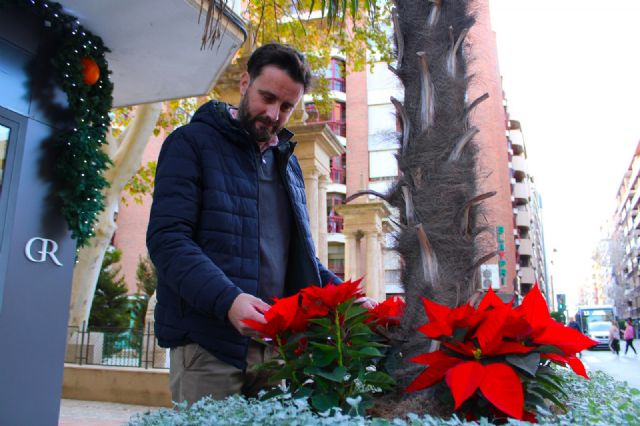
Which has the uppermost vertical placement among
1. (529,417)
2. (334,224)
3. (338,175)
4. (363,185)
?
(338,175)

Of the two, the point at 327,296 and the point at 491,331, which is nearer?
the point at 491,331

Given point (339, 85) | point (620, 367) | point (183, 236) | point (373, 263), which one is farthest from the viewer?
point (339, 85)

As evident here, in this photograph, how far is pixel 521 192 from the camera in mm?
62250

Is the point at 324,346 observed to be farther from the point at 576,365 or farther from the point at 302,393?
the point at 576,365

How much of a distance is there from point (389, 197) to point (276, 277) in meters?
0.58

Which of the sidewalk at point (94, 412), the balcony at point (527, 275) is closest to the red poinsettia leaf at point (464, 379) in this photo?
the sidewalk at point (94, 412)

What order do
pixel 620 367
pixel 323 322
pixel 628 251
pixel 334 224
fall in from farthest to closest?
pixel 628 251 < pixel 334 224 < pixel 620 367 < pixel 323 322

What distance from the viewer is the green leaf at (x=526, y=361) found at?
4.22 ft

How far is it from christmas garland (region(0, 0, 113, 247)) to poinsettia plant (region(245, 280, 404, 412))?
13.4 ft

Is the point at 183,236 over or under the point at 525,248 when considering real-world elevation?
under

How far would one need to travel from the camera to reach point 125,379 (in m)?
8.17

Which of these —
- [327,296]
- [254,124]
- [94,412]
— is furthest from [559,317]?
[94,412]

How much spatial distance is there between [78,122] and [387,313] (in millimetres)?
4400

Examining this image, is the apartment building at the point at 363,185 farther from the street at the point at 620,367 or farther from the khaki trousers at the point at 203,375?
the khaki trousers at the point at 203,375
